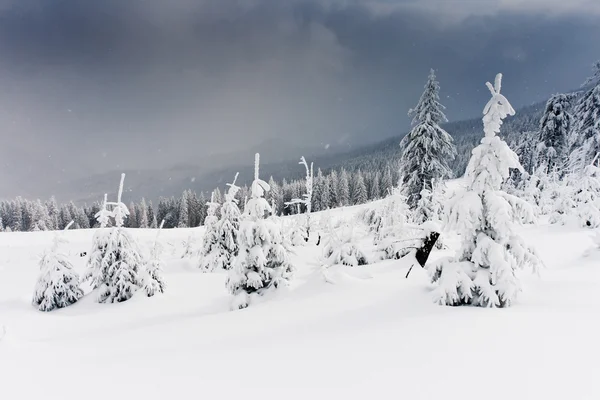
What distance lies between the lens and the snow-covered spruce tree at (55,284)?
1266 centimetres

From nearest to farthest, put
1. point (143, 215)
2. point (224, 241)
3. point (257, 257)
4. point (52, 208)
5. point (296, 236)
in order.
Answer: point (257, 257) < point (224, 241) < point (296, 236) < point (143, 215) < point (52, 208)

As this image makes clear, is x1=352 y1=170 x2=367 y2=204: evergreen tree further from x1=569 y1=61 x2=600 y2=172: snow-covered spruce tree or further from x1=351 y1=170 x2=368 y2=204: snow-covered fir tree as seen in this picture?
x1=569 y1=61 x2=600 y2=172: snow-covered spruce tree

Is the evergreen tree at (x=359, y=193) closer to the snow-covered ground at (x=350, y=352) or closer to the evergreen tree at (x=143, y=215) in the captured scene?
the evergreen tree at (x=143, y=215)

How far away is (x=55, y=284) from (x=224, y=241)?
8652 mm

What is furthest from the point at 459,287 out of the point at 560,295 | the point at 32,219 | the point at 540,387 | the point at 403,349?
the point at 32,219

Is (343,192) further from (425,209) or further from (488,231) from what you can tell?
(488,231)

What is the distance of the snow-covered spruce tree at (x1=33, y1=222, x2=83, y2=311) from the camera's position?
1266 centimetres

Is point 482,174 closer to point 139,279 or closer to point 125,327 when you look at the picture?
point 125,327

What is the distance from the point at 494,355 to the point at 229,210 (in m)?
16.4

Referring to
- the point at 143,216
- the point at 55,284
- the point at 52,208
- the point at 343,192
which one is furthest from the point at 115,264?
the point at 52,208

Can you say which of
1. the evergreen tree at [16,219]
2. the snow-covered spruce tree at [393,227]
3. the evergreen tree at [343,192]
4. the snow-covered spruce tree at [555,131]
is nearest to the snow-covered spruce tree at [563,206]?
the snow-covered spruce tree at [393,227]

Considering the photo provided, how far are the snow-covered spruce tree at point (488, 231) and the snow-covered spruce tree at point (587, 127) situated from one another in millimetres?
21189

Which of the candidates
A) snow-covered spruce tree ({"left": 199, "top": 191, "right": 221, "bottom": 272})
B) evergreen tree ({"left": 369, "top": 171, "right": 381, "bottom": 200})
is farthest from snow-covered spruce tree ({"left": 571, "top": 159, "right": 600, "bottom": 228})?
evergreen tree ({"left": 369, "top": 171, "right": 381, "bottom": 200})

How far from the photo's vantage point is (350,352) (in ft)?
15.1
